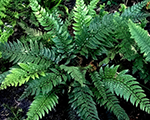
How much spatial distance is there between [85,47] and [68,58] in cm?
34

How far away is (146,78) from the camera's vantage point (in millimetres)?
2465

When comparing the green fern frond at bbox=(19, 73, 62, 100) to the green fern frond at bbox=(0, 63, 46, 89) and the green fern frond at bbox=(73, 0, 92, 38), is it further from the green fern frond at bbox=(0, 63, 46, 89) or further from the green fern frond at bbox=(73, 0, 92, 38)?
the green fern frond at bbox=(73, 0, 92, 38)

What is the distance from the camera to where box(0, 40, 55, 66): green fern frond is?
2.35 meters

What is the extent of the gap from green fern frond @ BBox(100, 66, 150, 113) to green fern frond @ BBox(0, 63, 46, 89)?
37.3 inches

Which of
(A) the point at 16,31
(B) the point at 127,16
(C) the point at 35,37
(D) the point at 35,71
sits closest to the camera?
(D) the point at 35,71

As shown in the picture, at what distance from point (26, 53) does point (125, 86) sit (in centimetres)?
154

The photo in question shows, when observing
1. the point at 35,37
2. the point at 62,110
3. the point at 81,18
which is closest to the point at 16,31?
the point at 35,37

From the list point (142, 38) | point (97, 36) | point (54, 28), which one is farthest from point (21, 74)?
point (142, 38)

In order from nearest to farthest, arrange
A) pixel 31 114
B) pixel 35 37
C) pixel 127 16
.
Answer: pixel 31 114 < pixel 127 16 < pixel 35 37

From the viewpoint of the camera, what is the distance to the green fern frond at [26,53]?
2.35 metres

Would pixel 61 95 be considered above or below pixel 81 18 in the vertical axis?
below

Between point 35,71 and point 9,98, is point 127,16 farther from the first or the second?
point 9,98

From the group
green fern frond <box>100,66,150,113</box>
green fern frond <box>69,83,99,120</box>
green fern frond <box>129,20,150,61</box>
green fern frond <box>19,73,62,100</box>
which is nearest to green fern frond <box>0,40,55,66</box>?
green fern frond <box>19,73,62,100</box>

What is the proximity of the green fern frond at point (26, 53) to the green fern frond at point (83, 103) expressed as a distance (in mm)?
614
